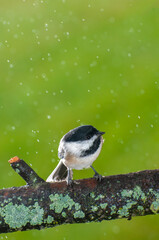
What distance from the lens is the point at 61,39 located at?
4262mm

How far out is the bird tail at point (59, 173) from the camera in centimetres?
212

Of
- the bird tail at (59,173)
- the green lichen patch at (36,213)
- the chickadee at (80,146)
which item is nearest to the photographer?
the green lichen patch at (36,213)

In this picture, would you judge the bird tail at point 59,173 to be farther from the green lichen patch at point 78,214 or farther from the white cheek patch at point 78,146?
the green lichen patch at point 78,214

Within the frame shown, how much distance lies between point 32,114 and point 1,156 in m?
0.50

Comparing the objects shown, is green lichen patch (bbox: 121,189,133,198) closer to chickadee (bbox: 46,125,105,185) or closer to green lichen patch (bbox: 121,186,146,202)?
green lichen patch (bbox: 121,186,146,202)

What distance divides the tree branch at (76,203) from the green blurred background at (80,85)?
163 centimetres

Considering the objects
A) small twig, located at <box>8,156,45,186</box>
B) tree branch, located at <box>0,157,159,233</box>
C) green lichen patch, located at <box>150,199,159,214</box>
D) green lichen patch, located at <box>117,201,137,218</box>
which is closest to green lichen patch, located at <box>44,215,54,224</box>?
tree branch, located at <box>0,157,159,233</box>

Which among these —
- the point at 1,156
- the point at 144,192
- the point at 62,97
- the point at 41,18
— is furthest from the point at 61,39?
the point at 144,192

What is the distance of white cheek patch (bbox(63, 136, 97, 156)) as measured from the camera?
6.15 feet

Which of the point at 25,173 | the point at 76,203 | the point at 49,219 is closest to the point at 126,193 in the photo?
the point at 76,203

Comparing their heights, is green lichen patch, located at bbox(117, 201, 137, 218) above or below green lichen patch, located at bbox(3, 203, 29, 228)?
below

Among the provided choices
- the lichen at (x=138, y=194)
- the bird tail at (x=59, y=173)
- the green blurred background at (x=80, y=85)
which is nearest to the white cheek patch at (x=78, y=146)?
the bird tail at (x=59, y=173)

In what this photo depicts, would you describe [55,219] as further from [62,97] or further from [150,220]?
[62,97]

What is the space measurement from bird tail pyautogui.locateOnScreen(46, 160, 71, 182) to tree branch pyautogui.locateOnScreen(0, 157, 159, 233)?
0.44 m
